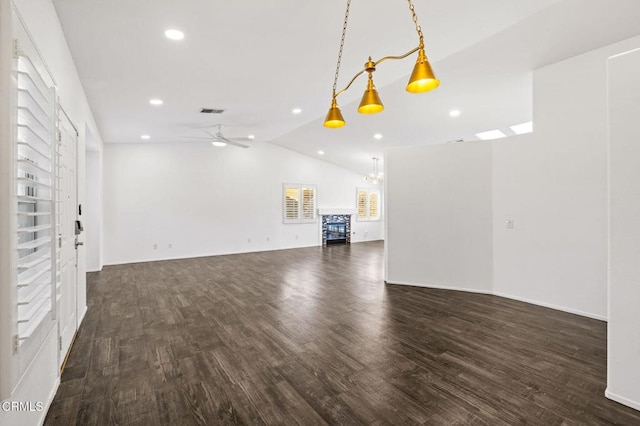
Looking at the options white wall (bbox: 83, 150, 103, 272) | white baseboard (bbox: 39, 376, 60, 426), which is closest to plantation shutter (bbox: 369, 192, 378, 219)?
white wall (bbox: 83, 150, 103, 272)

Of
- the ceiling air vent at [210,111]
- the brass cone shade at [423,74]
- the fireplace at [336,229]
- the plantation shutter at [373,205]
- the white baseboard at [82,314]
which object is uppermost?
the ceiling air vent at [210,111]

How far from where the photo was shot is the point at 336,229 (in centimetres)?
1131

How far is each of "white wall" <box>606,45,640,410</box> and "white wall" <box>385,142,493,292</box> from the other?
2.48 meters

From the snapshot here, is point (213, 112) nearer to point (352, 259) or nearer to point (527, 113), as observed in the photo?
point (352, 259)

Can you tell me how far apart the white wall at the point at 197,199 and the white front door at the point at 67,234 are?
4.61 metres

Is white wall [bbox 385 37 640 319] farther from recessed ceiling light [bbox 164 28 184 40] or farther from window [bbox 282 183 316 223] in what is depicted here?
window [bbox 282 183 316 223]

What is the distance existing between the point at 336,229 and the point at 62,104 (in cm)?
920

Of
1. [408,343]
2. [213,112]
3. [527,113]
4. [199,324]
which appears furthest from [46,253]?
[527,113]

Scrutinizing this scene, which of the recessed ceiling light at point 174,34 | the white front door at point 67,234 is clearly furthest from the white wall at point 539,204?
the white front door at point 67,234

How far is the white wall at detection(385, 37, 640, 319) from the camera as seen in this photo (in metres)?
3.68

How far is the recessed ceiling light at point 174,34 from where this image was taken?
2.85m

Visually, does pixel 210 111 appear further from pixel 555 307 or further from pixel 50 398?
pixel 555 307

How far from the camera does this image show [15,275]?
4.36 ft

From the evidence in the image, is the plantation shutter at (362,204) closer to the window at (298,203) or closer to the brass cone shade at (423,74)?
the window at (298,203)
